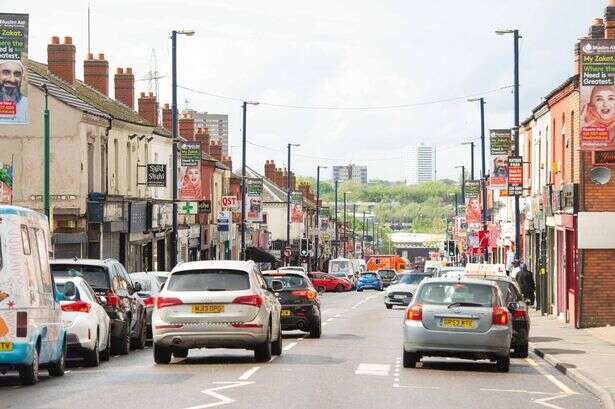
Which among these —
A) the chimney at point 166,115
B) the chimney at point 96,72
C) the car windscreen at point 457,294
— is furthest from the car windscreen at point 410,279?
the car windscreen at point 457,294

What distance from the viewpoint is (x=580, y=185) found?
38.4 metres

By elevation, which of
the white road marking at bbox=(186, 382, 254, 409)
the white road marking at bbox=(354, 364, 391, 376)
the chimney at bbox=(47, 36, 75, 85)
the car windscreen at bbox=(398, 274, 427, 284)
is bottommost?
the car windscreen at bbox=(398, 274, 427, 284)

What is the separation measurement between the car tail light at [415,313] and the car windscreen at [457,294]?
0.19 meters

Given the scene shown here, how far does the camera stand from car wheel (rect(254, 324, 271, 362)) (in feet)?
78.8

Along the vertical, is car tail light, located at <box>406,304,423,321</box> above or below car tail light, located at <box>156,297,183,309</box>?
below

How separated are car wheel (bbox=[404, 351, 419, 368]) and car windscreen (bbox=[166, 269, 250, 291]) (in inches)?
113

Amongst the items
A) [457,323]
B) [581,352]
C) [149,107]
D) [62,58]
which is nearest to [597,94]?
[581,352]

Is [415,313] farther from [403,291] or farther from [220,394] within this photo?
[403,291]

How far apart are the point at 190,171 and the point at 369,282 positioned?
44705 mm

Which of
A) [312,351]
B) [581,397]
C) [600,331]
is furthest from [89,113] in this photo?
[581,397]

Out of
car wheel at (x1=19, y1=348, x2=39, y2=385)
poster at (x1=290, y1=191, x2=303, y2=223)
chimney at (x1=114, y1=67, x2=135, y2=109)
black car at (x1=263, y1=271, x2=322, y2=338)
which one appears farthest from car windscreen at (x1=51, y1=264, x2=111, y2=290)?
poster at (x1=290, y1=191, x2=303, y2=223)

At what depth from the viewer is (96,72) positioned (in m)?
63.9

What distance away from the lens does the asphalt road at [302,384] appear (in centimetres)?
1738

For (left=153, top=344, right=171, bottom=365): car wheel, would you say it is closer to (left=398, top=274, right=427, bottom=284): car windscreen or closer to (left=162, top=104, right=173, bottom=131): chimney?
(left=398, top=274, right=427, bottom=284): car windscreen
